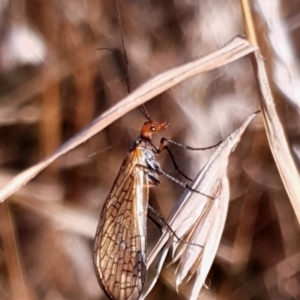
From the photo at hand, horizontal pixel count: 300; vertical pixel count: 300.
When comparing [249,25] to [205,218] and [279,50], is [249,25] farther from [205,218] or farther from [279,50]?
[205,218]

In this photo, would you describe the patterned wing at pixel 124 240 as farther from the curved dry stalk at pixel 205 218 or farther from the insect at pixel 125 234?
the curved dry stalk at pixel 205 218

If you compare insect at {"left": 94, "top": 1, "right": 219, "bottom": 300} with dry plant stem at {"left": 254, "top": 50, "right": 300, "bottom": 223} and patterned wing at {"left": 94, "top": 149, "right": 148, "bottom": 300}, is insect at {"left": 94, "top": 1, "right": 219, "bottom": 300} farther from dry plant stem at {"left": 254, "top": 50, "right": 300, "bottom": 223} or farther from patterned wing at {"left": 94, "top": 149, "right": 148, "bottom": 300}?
dry plant stem at {"left": 254, "top": 50, "right": 300, "bottom": 223}

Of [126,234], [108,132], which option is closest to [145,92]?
[126,234]

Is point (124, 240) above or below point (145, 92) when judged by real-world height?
below

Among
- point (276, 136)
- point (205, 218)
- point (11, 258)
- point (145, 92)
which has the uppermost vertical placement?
point (145, 92)

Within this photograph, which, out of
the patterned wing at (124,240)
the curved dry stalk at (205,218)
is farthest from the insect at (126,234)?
the curved dry stalk at (205,218)

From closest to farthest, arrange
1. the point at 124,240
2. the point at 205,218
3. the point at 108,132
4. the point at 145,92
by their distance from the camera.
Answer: the point at 145,92 → the point at 205,218 → the point at 124,240 → the point at 108,132
